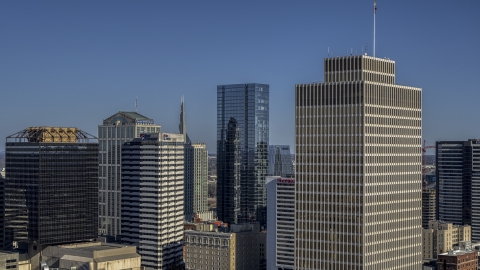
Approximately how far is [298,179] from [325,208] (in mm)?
10349

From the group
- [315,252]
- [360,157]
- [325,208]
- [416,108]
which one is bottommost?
[315,252]

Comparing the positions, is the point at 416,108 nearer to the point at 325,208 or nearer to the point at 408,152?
the point at 408,152

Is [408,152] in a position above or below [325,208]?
above

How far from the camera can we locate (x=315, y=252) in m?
179

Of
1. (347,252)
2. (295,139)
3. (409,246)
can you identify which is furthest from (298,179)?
(409,246)

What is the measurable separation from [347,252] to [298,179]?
72.4ft

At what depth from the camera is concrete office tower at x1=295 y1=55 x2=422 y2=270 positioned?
17488 centimetres

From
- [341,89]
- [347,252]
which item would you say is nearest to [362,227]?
[347,252]

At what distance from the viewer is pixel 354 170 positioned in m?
176

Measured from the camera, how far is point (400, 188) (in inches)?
7323

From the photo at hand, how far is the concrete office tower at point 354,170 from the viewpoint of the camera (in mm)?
174875

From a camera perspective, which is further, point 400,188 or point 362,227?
point 400,188

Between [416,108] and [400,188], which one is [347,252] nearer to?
[400,188]

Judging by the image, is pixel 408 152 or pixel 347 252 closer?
pixel 347 252
